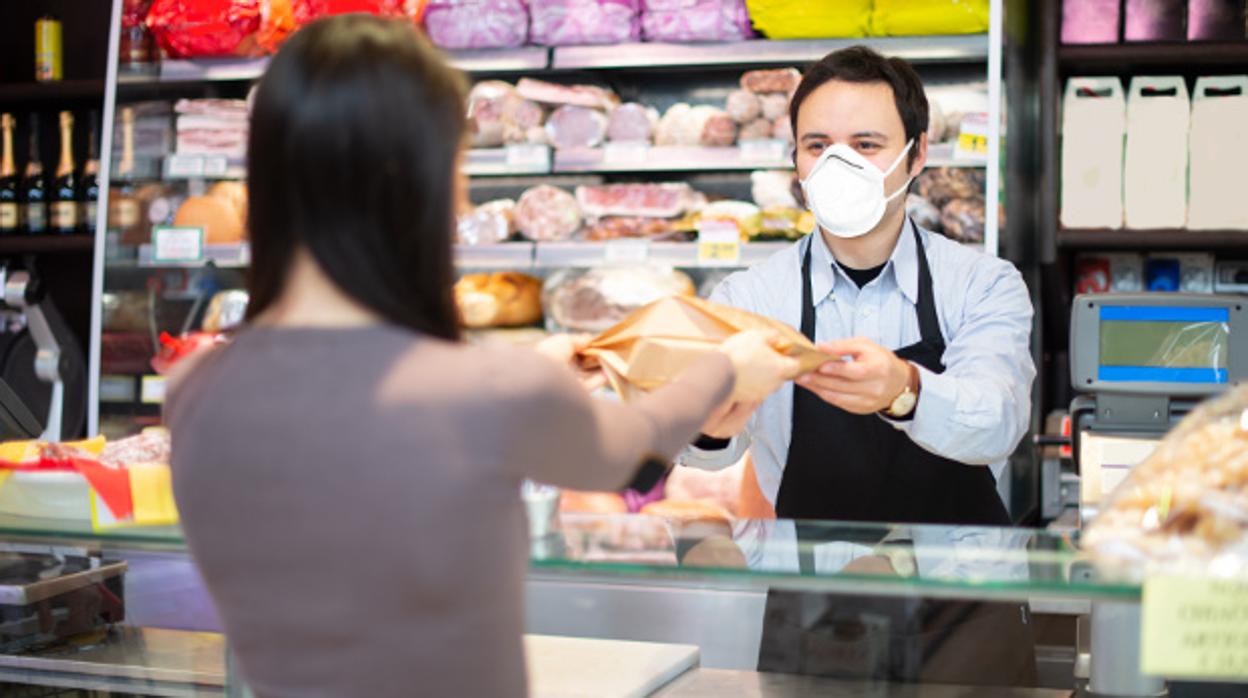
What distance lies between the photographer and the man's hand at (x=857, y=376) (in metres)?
1.87

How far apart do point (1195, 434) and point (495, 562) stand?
0.71 meters

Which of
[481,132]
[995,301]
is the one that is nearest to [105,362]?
[481,132]

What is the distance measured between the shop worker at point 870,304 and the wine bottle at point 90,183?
3.47 meters

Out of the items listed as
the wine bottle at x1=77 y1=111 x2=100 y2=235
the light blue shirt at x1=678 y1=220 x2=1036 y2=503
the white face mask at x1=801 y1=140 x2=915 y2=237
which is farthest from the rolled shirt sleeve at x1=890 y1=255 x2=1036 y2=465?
the wine bottle at x1=77 y1=111 x2=100 y2=235

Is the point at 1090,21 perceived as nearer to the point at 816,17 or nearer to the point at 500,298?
the point at 816,17

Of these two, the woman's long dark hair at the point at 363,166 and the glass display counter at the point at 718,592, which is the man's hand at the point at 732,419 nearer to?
the glass display counter at the point at 718,592

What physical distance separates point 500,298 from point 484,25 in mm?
842

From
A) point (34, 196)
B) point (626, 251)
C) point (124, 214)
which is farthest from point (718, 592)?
point (34, 196)

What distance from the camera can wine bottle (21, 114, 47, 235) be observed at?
5.31 metres

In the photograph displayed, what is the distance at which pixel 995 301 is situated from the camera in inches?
92.8

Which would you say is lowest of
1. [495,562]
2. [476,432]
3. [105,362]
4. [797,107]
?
[105,362]

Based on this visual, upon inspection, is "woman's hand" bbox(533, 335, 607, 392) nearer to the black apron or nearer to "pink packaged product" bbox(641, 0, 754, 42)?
the black apron

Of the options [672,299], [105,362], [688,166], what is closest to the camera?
[672,299]

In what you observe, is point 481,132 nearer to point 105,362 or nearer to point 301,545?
point 105,362
